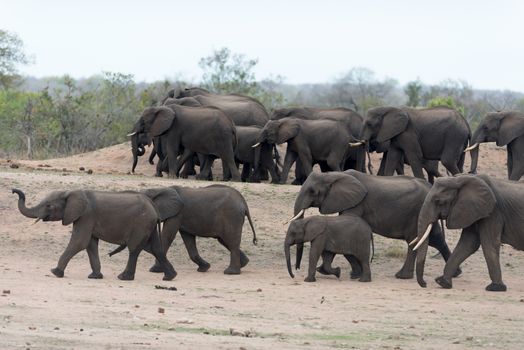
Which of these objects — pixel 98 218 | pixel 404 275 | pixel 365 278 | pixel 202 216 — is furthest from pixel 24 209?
pixel 404 275

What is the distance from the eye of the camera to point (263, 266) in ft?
62.6

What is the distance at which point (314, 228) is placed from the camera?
1773 centimetres

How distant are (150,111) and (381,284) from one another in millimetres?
8710

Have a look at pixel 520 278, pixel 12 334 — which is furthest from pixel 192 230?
pixel 12 334

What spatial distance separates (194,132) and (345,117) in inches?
120

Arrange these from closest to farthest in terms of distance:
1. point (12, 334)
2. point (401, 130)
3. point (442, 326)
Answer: point (12, 334) < point (442, 326) < point (401, 130)

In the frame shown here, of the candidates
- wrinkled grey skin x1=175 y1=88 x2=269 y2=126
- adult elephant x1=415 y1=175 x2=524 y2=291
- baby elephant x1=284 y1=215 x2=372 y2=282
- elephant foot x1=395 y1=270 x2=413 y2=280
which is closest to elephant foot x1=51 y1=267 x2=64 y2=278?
baby elephant x1=284 y1=215 x2=372 y2=282

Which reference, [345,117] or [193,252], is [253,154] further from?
[193,252]

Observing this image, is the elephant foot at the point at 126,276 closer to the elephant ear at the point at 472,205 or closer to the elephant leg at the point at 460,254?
the elephant leg at the point at 460,254

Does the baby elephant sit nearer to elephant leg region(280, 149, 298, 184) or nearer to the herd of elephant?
the herd of elephant

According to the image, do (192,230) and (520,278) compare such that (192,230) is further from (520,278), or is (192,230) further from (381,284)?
(520,278)

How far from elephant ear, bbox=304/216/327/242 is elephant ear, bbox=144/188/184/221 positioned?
1580 millimetres

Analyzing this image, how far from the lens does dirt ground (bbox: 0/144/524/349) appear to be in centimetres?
1265

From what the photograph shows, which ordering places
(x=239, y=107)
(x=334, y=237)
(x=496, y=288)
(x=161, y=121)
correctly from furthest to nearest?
1. (x=239, y=107)
2. (x=161, y=121)
3. (x=334, y=237)
4. (x=496, y=288)
